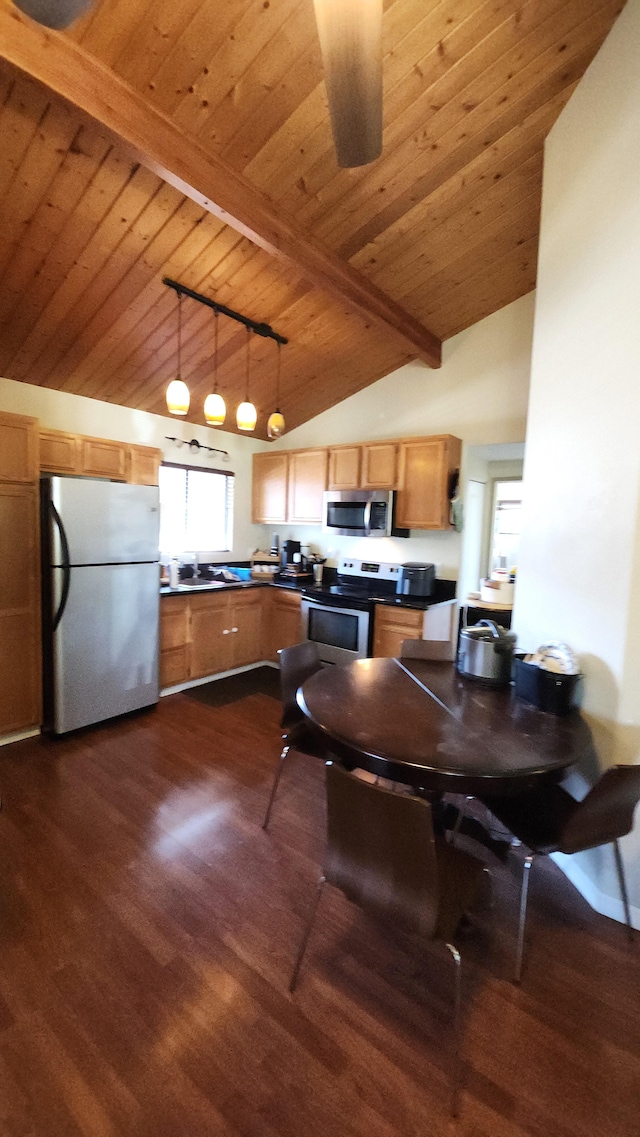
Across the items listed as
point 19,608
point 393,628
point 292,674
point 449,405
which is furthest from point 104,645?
point 449,405

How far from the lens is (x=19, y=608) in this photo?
298cm

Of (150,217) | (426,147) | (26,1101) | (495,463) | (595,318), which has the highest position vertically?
(426,147)

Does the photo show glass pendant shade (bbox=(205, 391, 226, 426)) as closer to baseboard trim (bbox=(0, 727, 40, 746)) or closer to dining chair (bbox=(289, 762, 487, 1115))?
dining chair (bbox=(289, 762, 487, 1115))

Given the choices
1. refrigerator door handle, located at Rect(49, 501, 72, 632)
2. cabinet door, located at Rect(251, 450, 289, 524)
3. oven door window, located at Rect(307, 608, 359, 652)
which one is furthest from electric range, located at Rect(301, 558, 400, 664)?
refrigerator door handle, located at Rect(49, 501, 72, 632)

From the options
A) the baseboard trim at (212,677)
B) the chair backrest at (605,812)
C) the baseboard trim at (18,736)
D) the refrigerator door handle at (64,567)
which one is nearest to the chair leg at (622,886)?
the chair backrest at (605,812)

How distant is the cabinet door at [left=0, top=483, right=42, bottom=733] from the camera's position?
289 centimetres

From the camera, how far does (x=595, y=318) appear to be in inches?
77.5

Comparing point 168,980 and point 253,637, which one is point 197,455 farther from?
point 168,980

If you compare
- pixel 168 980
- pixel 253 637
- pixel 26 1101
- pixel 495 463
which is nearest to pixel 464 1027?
pixel 168 980

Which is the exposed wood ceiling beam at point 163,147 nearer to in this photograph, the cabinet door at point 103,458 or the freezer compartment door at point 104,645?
the cabinet door at point 103,458

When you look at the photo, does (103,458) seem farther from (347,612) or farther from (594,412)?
(594,412)

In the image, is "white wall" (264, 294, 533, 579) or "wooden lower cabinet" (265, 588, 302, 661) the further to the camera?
"wooden lower cabinet" (265, 588, 302, 661)

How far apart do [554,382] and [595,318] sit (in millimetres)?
301

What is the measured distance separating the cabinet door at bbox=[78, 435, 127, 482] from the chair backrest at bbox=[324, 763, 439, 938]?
3.01 metres
